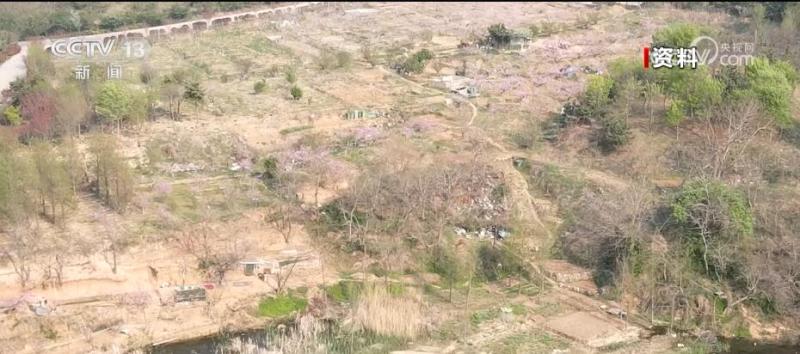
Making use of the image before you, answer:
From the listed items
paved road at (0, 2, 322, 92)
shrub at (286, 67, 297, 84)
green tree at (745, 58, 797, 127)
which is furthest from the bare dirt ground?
green tree at (745, 58, 797, 127)

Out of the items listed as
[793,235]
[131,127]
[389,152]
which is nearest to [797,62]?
[793,235]

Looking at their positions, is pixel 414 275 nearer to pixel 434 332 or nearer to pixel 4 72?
pixel 434 332

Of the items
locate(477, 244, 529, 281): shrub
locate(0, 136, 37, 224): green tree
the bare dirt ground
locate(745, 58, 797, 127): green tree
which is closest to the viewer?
the bare dirt ground

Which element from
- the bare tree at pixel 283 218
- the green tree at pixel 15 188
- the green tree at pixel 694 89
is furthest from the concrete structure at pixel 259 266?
the green tree at pixel 694 89

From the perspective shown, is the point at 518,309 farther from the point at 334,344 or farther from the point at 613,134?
the point at 613,134

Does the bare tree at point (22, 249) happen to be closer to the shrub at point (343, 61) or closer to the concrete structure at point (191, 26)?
the shrub at point (343, 61)

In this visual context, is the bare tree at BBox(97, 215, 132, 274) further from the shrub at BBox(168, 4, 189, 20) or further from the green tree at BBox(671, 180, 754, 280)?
the shrub at BBox(168, 4, 189, 20)
